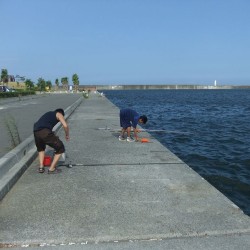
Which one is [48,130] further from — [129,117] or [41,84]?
[41,84]

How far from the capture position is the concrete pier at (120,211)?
4.21m

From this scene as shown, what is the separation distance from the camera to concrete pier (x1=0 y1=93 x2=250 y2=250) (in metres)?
4.21

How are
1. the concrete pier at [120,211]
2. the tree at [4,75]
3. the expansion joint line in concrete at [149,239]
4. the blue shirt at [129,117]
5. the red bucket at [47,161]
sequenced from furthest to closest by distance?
the tree at [4,75]
the blue shirt at [129,117]
the red bucket at [47,161]
the concrete pier at [120,211]
the expansion joint line in concrete at [149,239]

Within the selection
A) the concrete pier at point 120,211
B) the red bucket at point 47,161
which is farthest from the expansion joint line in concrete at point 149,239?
the red bucket at point 47,161

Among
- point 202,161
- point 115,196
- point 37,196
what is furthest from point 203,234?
point 202,161

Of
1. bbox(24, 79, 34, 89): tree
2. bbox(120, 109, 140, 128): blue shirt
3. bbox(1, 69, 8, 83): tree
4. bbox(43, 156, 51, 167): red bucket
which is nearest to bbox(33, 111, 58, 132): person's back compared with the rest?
bbox(43, 156, 51, 167): red bucket

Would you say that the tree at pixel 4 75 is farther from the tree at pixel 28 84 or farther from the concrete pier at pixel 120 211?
the concrete pier at pixel 120 211

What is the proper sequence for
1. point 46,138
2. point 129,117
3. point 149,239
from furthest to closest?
point 129,117 → point 46,138 → point 149,239

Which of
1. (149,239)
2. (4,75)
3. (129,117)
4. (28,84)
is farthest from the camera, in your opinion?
(4,75)

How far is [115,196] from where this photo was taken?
5.80 m

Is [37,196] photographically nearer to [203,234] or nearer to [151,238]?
[151,238]

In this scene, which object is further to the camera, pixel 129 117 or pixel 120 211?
pixel 129 117

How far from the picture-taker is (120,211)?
514 centimetres

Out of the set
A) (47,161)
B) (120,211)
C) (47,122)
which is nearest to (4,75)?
(47,161)
